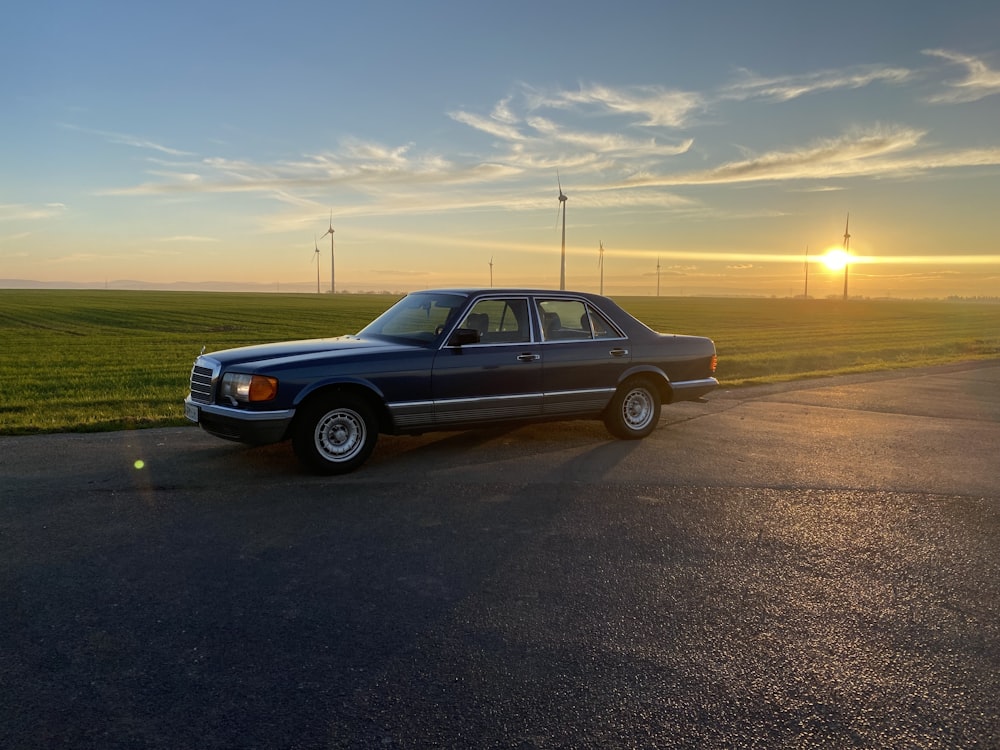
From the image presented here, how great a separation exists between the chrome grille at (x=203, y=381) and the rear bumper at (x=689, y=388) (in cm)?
481

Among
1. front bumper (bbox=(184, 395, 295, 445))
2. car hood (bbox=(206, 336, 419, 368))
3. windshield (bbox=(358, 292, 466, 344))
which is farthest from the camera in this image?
windshield (bbox=(358, 292, 466, 344))

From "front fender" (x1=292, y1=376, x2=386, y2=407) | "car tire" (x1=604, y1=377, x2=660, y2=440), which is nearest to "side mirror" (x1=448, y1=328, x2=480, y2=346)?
"front fender" (x1=292, y1=376, x2=386, y2=407)

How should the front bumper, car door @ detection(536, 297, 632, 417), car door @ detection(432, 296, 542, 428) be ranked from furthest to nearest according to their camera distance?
car door @ detection(536, 297, 632, 417) < car door @ detection(432, 296, 542, 428) < the front bumper

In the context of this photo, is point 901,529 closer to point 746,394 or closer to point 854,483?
point 854,483

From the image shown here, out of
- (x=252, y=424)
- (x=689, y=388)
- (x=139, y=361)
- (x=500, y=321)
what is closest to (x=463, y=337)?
(x=500, y=321)

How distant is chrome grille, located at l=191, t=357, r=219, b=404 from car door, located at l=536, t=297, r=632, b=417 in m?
3.08

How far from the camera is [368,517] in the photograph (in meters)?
5.46

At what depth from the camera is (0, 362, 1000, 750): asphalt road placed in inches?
115

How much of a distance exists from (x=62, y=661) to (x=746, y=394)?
10773mm

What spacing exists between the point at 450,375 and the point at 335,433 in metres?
1.17

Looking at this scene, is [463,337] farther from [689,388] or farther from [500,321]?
[689,388]

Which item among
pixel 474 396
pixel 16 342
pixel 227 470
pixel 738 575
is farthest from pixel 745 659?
pixel 16 342

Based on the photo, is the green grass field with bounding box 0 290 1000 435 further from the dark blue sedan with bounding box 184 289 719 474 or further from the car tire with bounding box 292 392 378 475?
the car tire with bounding box 292 392 378 475

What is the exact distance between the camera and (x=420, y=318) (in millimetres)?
7715
